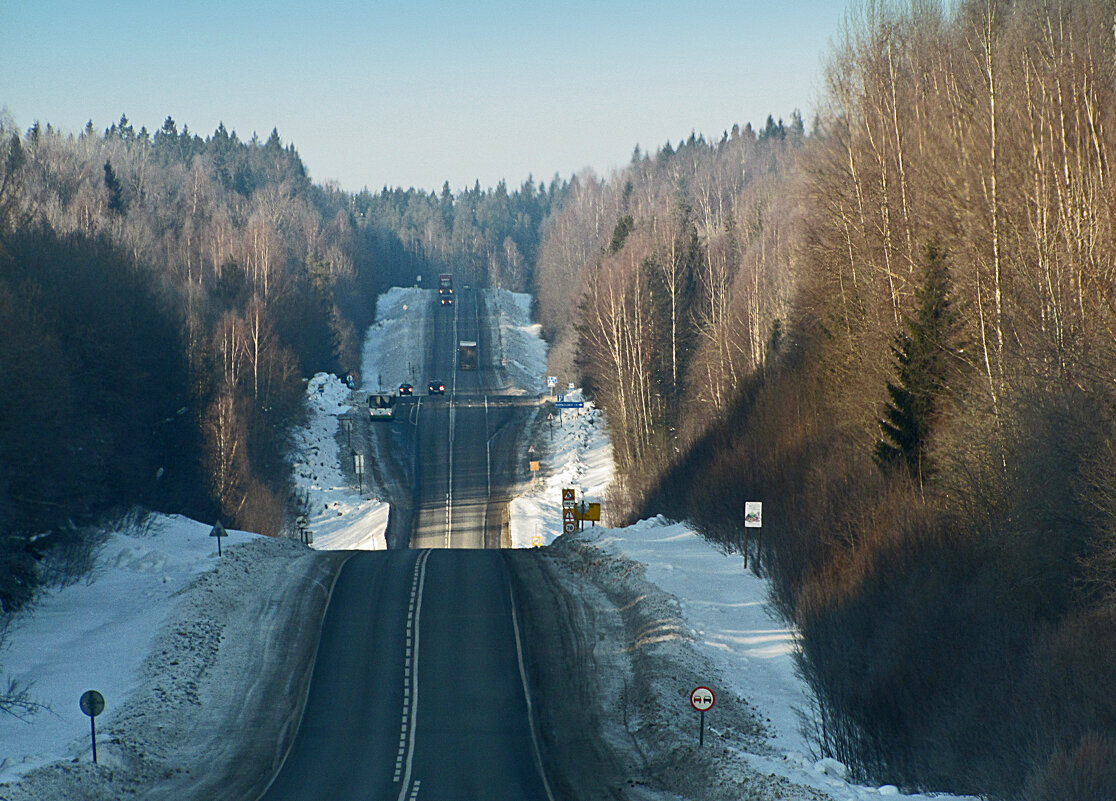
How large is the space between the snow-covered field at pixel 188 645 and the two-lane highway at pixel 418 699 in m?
2.05

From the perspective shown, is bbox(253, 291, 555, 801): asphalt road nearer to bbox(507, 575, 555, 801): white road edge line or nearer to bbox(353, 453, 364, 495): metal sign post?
bbox(507, 575, 555, 801): white road edge line

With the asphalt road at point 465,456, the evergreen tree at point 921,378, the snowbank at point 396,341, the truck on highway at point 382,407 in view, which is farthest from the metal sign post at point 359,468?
the evergreen tree at point 921,378

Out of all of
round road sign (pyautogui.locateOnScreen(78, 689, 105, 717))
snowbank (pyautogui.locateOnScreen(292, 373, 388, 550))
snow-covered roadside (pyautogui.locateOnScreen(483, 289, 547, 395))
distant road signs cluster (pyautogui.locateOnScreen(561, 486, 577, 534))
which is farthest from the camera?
snow-covered roadside (pyautogui.locateOnScreen(483, 289, 547, 395))

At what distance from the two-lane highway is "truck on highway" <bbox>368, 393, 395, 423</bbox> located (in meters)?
57.4

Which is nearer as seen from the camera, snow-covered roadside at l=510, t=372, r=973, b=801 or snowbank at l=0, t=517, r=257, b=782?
snow-covered roadside at l=510, t=372, r=973, b=801

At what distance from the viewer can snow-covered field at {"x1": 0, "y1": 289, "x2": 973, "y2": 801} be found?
17.7 metres

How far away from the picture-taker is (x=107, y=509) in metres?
34.0

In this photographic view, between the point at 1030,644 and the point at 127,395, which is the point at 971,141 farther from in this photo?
the point at 127,395

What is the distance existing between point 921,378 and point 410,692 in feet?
54.6

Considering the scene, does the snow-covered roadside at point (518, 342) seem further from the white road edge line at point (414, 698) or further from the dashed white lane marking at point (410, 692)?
the white road edge line at point (414, 698)

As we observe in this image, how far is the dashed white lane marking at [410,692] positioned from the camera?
60.4 feet

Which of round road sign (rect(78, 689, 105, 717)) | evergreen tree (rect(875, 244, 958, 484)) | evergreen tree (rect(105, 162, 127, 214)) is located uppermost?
evergreen tree (rect(105, 162, 127, 214))

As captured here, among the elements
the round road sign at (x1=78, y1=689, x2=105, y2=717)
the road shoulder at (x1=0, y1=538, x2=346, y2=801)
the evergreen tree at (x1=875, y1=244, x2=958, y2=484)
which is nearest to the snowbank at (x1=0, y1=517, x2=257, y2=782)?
the road shoulder at (x1=0, y1=538, x2=346, y2=801)

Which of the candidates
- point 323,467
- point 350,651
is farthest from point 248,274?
point 350,651
